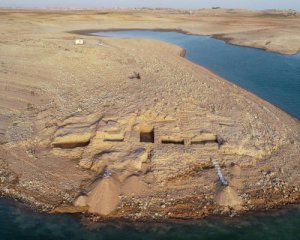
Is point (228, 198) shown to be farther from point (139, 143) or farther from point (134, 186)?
point (139, 143)

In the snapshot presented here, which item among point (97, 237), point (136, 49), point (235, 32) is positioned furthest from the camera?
point (235, 32)

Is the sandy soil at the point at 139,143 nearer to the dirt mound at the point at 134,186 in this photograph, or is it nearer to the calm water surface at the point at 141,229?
the dirt mound at the point at 134,186

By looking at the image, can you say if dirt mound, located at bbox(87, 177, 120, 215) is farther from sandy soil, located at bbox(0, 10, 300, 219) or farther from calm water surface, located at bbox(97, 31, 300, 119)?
calm water surface, located at bbox(97, 31, 300, 119)

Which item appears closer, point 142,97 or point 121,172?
point 121,172

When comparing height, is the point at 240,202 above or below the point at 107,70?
below

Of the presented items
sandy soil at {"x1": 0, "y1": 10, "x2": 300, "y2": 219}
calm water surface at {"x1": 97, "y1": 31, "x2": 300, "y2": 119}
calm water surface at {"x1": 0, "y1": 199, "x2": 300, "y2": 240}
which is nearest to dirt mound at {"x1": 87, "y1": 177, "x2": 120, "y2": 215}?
sandy soil at {"x1": 0, "y1": 10, "x2": 300, "y2": 219}

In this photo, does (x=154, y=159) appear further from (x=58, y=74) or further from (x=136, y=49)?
(x=136, y=49)

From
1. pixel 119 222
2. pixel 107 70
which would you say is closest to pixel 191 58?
pixel 107 70

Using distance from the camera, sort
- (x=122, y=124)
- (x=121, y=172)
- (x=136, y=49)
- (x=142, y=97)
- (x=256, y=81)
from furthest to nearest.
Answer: (x=136, y=49)
(x=256, y=81)
(x=142, y=97)
(x=122, y=124)
(x=121, y=172)
